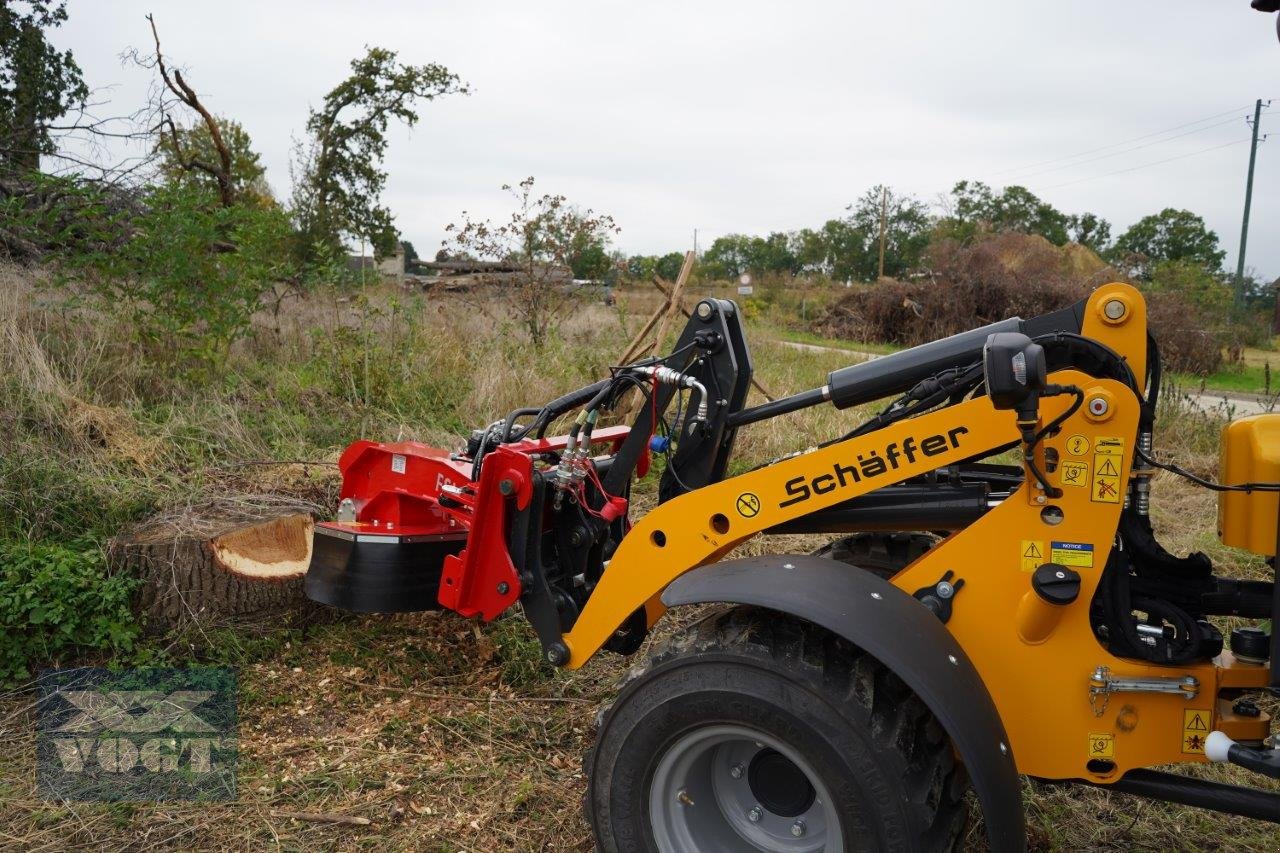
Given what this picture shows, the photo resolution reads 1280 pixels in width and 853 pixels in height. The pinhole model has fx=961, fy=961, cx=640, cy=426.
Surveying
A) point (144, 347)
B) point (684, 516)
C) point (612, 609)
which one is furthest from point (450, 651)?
point (144, 347)

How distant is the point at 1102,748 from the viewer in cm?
254

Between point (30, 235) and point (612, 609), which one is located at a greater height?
point (30, 235)

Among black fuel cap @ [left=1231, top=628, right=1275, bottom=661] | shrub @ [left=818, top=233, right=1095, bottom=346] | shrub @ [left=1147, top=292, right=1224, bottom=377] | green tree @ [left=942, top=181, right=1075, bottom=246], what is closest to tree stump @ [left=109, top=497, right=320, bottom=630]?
black fuel cap @ [left=1231, top=628, right=1275, bottom=661]

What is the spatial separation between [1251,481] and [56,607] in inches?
184

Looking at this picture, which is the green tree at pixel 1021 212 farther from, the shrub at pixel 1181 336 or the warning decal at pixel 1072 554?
the warning decal at pixel 1072 554

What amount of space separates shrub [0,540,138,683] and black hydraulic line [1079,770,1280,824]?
4089 mm

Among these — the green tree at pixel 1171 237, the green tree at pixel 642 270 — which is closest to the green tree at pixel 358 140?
the green tree at pixel 642 270

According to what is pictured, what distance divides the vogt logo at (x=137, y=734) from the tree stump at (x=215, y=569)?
339 mm

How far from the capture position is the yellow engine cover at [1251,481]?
2.45 metres

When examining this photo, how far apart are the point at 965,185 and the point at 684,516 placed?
45883 millimetres

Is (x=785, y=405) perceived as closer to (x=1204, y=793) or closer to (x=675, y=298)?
(x=1204, y=793)

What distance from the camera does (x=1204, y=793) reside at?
2.46 meters

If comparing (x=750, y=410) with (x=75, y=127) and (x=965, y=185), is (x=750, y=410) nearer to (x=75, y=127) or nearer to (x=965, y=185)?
(x=75, y=127)

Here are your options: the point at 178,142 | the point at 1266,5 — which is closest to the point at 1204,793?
the point at 1266,5
